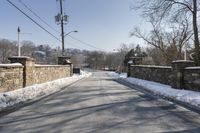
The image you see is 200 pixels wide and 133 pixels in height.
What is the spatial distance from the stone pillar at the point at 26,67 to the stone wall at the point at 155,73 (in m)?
8.38

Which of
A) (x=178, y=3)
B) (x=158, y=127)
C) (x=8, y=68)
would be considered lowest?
(x=158, y=127)

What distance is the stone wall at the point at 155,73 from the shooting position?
20770mm

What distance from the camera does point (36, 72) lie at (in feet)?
71.3

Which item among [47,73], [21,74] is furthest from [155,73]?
[21,74]

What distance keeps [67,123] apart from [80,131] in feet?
3.28

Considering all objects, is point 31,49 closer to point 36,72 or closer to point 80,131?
point 36,72

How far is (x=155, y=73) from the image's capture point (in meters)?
24.5

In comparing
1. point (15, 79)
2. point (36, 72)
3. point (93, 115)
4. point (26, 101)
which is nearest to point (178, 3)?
point (36, 72)

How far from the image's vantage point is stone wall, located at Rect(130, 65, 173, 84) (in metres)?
20.8

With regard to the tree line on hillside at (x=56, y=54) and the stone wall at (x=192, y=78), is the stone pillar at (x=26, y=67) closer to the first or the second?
the stone wall at (x=192, y=78)

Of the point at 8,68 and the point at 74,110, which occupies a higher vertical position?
the point at 8,68

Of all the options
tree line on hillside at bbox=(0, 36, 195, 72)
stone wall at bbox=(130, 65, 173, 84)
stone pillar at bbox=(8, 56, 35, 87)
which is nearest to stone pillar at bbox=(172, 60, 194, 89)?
stone wall at bbox=(130, 65, 173, 84)

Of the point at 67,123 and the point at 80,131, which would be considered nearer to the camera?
the point at 80,131

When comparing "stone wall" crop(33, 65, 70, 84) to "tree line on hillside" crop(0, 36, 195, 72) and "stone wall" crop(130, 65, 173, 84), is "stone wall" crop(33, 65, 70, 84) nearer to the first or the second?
"stone wall" crop(130, 65, 173, 84)
